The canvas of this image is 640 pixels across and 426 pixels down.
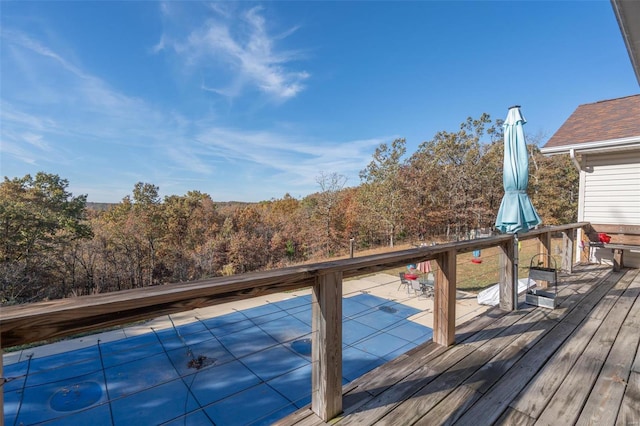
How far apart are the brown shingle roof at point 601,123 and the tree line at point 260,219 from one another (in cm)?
1228

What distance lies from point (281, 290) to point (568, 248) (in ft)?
18.3

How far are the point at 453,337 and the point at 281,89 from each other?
14044 millimetres

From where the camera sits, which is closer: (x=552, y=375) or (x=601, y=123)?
(x=552, y=375)

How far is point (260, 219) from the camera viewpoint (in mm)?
25734

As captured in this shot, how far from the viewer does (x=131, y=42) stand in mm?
11453

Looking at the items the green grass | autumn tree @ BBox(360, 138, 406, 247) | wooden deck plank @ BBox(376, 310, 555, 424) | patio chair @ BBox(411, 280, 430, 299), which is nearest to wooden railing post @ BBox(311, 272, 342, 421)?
wooden deck plank @ BBox(376, 310, 555, 424)

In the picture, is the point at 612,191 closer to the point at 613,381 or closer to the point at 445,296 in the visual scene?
the point at 613,381

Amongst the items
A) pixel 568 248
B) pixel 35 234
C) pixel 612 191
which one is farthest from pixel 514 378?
pixel 35 234

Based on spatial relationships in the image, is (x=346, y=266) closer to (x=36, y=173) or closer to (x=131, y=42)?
(x=131, y=42)

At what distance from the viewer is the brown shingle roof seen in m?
5.26

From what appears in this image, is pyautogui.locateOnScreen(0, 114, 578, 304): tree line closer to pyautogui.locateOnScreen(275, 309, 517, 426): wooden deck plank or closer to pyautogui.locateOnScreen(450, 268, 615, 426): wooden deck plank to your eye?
pyautogui.locateOnScreen(275, 309, 517, 426): wooden deck plank

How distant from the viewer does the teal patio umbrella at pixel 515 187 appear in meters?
3.29

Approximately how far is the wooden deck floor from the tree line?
14742mm

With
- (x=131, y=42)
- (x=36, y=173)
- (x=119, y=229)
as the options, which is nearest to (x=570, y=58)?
(x=131, y=42)
